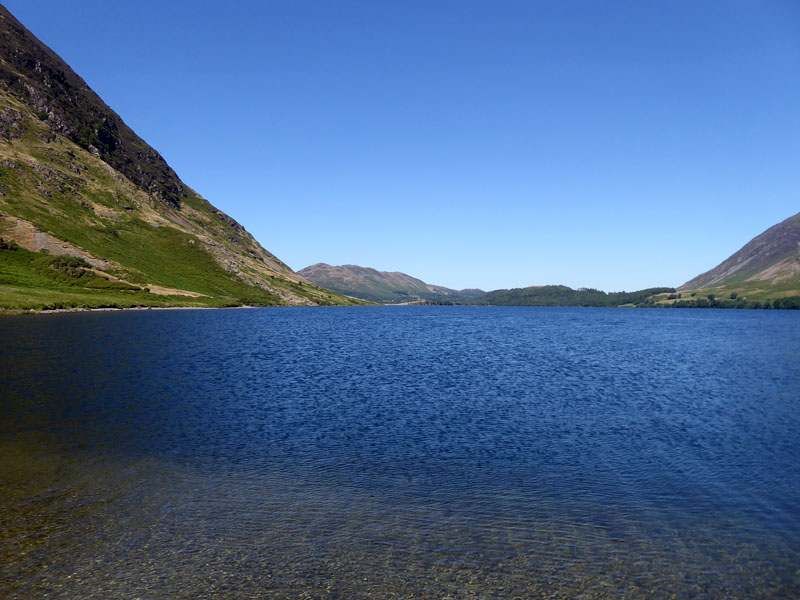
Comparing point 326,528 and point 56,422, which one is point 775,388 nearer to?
point 326,528

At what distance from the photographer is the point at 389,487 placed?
2355 cm

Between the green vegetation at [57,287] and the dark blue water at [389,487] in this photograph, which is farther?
the green vegetation at [57,287]

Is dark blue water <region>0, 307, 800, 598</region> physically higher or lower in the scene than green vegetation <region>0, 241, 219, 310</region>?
lower

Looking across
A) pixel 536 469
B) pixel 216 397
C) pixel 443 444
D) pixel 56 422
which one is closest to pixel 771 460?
pixel 536 469

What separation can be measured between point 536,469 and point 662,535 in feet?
27.2

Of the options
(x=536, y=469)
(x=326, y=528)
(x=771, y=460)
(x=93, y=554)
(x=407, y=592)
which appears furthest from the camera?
(x=771, y=460)

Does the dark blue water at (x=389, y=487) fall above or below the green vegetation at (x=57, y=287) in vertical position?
below

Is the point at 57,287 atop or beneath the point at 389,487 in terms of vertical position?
atop

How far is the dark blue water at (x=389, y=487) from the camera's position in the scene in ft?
50.9

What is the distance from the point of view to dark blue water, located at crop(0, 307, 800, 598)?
15508 millimetres

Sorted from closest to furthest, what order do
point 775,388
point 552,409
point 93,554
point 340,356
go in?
point 93,554
point 552,409
point 775,388
point 340,356

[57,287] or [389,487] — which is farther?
[57,287]

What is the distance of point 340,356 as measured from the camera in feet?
246

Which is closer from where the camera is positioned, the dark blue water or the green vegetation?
the dark blue water
